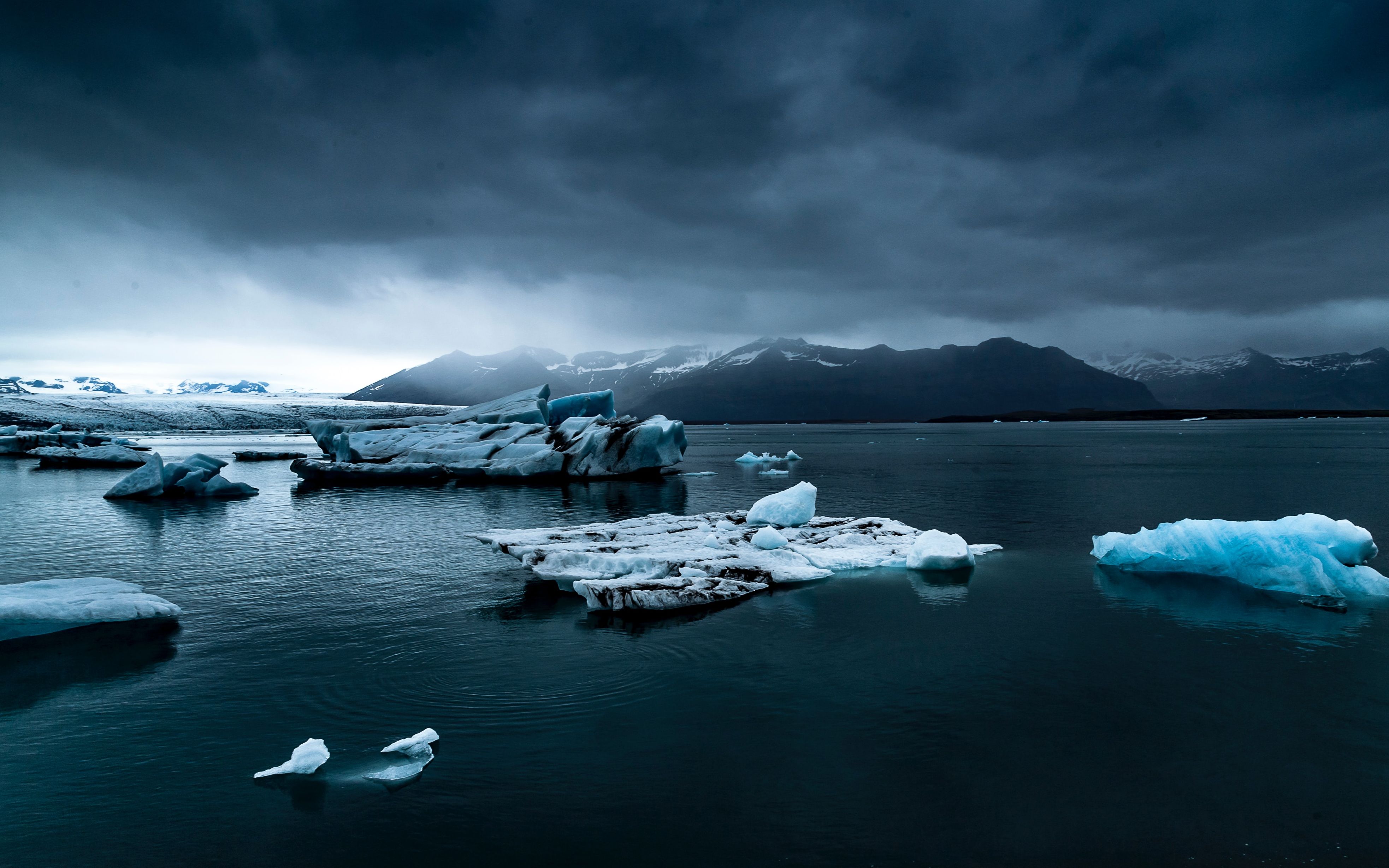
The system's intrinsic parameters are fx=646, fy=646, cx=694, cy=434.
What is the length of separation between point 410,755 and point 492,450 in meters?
32.3

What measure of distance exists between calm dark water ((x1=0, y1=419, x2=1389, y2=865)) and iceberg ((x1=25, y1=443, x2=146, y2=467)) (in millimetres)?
40061

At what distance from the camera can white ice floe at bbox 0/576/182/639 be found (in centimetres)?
1029

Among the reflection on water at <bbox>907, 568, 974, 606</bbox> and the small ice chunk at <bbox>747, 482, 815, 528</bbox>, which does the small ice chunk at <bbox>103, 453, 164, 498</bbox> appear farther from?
the reflection on water at <bbox>907, 568, 974, 606</bbox>

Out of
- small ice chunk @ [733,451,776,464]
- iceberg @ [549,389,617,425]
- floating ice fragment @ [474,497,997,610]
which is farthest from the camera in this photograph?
small ice chunk @ [733,451,776,464]

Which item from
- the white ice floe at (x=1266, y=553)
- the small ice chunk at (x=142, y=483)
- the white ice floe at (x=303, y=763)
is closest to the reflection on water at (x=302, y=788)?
the white ice floe at (x=303, y=763)

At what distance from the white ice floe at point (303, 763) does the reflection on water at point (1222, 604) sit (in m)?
13.0

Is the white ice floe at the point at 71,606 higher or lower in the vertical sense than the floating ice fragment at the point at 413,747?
higher

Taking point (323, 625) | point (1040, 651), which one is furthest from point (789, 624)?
point (323, 625)

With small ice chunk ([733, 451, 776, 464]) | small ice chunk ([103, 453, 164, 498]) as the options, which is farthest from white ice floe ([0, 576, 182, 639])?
small ice chunk ([733, 451, 776, 464])

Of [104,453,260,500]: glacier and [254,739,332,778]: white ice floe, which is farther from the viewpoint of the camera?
[104,453,260,500]: glacier

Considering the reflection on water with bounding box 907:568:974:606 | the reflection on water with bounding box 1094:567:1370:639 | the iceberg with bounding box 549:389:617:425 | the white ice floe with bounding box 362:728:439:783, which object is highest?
the iceberg with bounding box 549:389:617:425

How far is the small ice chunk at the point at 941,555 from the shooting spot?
14.4 m

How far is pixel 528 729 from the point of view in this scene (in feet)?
24.0

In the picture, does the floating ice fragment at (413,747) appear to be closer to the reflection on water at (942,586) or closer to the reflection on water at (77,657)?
the reflection on water at (77,657)
